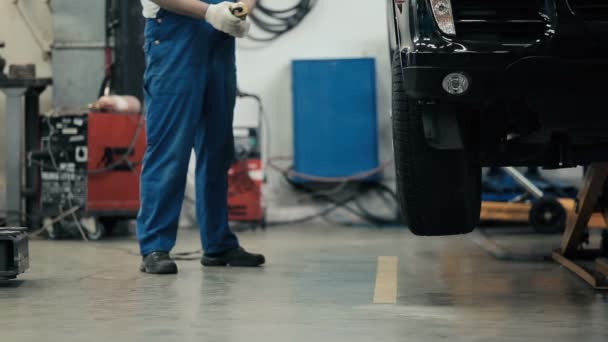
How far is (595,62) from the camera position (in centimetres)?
279

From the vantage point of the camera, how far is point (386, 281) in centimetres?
395

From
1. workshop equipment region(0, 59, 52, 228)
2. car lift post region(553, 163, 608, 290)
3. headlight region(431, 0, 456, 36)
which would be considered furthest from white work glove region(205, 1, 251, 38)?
workshop equipment region(0, 59, 52, 228)

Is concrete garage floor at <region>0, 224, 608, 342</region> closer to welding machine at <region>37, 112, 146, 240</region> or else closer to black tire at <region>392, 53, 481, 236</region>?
black tire at <region>392, 53, 481, 236</region>

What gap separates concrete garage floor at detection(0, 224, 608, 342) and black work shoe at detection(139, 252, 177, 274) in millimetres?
59

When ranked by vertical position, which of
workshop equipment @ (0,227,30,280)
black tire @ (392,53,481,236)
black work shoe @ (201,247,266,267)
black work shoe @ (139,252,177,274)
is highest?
black tire @ (392,53,481,236)

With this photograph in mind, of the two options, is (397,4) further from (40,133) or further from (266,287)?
(40,133)

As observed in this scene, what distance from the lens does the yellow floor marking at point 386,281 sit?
3441mm

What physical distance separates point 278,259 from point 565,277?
142 cm

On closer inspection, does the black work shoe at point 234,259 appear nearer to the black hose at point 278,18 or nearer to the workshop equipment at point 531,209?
the workshop equipment at point 531,209

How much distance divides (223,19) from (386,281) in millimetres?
1213

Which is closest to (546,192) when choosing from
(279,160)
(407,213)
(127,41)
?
(279,160)

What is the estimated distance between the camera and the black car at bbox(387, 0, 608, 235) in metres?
2.79

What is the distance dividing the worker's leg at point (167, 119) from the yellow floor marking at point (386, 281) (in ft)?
2.94

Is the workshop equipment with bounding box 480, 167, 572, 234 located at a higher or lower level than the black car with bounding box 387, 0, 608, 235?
lower
